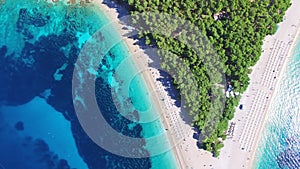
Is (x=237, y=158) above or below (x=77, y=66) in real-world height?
below

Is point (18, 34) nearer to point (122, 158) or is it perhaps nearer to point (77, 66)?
point (77, 66)

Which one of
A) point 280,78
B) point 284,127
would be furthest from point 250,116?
point 280,78

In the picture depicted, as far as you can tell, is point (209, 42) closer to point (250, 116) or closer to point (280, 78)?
point (280, 78)

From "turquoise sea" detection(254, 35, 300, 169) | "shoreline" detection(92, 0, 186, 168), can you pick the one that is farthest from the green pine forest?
"turquoise sea" detection(254, 35, 300, 169)

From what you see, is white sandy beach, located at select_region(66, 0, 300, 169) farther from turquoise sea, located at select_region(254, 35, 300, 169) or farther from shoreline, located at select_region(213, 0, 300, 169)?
turquoise sea, located at select_region(254, 35, 300, 169)

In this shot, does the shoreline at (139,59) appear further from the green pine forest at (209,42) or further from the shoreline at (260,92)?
the shoreline at (260,92)

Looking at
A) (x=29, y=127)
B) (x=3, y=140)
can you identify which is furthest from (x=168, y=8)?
(x=3, y=140)
